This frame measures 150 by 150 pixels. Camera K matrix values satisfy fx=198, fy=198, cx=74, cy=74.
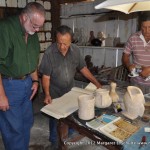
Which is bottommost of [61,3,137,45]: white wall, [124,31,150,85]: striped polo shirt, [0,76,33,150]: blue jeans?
[0,76,33,150]: blue jeans

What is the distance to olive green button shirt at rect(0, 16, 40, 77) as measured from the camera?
5.28ft

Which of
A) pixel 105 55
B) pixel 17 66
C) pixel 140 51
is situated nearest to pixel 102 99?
pixel 17 66

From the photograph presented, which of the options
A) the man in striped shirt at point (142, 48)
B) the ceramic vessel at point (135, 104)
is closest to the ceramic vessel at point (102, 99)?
the ceramic vessel at point (135, 104)

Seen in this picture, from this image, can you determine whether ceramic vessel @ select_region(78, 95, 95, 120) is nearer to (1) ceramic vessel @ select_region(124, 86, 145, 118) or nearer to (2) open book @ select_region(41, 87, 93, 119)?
(2) open book @ select_region(41, 87, 93, 119)

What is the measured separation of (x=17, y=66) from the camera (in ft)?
5.63

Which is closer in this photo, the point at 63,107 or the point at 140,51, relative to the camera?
the point at 63,107

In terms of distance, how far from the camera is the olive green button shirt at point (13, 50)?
5.28 ft

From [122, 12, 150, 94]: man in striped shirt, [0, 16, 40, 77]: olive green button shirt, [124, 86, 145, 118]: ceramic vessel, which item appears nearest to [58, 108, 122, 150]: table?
[124, 86, 145, 118]: ceramic vessel

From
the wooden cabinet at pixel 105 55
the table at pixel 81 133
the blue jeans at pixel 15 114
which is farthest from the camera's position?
the wooden cabinet at pixel 105 55

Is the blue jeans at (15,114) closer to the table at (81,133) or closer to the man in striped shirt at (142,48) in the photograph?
the table at (81,133)

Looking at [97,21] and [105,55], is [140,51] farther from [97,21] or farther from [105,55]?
[97,21]

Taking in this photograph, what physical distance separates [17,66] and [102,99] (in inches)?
30.8

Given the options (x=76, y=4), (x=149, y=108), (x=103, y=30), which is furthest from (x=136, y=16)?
(x=149, y=108)

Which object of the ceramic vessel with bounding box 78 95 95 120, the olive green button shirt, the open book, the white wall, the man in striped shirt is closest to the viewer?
the ceramic vessel with bounding box 78 95 95 120
